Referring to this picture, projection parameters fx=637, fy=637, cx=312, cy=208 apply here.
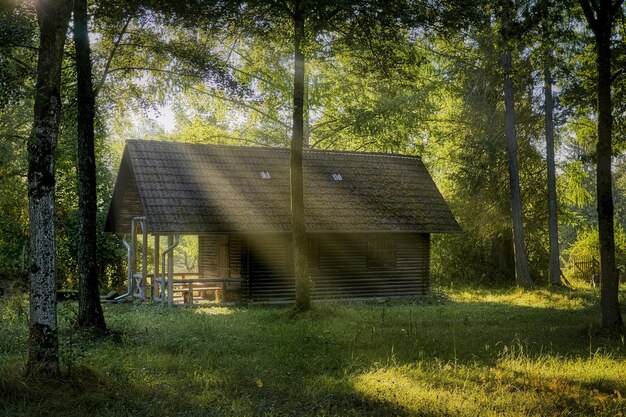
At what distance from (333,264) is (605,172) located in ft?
41.5

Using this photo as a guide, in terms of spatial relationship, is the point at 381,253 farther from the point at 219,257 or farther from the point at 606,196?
the point at 606,196

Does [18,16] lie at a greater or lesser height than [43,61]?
greater

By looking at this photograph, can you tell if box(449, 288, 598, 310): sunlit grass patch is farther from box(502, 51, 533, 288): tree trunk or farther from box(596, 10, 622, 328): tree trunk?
box(596, 10, 622, 328): tree trunk

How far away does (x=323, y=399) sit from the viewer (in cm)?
848

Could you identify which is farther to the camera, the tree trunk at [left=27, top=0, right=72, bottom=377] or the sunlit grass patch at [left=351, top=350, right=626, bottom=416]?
the tree trunk at [left=27, top=0, right=72, bottom=377]

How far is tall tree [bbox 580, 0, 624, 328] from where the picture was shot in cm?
1425

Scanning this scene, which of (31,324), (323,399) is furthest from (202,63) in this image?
(323,399)

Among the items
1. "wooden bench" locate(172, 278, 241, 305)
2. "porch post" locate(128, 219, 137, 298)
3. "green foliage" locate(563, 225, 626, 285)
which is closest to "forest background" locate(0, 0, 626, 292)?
"green foliage" locate(563, 225, 626, 285)

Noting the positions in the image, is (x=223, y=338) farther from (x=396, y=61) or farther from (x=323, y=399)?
(x=396, y=61)

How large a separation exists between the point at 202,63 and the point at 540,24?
9.09 meters

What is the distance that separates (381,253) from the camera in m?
26.1

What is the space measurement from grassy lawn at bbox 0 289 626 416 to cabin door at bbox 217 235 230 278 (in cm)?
719

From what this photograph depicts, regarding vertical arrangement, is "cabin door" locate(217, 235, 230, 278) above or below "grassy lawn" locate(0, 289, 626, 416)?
above

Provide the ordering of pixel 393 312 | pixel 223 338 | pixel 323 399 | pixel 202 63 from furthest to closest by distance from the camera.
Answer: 1. pixel 393 312
2. pixel 202 63
3. pixel 223 338
4. pixel 323 399
